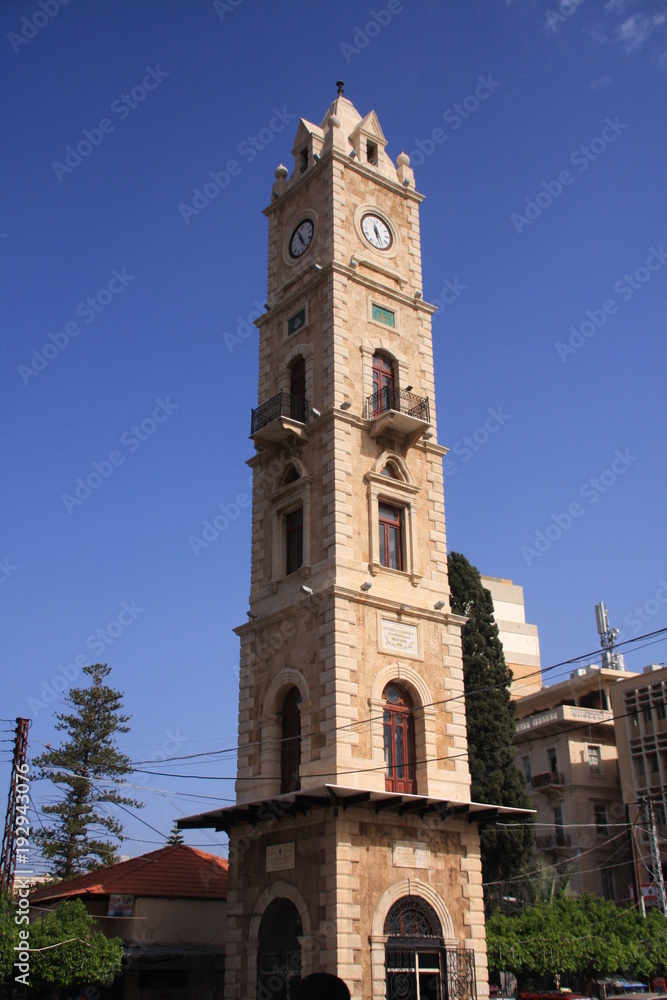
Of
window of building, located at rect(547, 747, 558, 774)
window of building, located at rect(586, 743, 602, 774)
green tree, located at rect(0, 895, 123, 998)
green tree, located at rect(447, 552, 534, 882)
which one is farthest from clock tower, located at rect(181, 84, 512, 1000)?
window of building, located at rect(586, 743, 602, 774)

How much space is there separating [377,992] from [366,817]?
3.70 m

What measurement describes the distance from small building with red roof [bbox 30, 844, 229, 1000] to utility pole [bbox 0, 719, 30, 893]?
2.53m

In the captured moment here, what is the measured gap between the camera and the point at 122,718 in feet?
148

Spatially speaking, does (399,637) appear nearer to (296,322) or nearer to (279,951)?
(279,951)

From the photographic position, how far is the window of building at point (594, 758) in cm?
4891

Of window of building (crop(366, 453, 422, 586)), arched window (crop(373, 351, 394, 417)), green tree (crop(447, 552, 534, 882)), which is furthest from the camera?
green tree (crop(447, 552, 534, 882))

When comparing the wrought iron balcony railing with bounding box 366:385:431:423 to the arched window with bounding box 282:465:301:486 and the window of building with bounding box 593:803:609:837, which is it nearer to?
the arched window with bounding box 282:465:301:486

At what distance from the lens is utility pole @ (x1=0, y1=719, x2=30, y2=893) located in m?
24.4

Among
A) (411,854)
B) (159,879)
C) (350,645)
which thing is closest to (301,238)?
(350,645)

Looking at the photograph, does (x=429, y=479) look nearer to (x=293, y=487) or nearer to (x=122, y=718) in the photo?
(x=293, y=487)

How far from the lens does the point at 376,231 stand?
31422 millimetres

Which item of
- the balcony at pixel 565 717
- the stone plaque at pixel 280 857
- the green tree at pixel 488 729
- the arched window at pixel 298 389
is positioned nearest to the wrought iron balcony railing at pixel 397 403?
the arched window at pixel 298 389

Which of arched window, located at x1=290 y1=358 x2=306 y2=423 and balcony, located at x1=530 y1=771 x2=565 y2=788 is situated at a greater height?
arched window, located at x1=290 y1=358 x2=306 y2=423

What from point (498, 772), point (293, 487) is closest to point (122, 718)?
point (498, 772)
